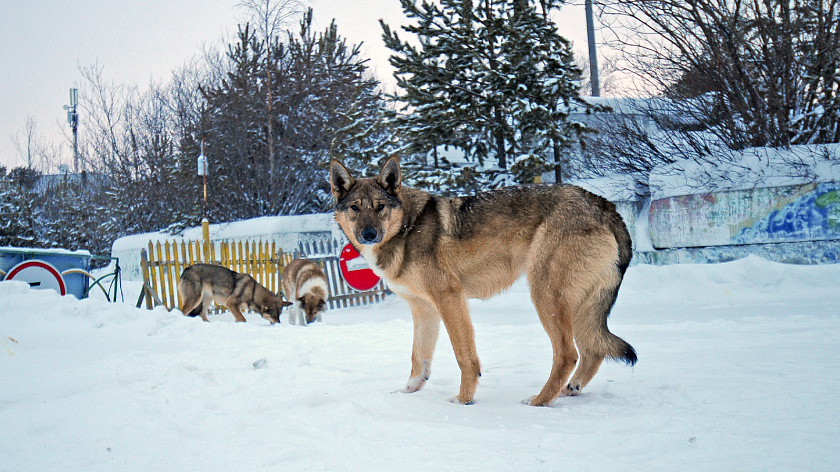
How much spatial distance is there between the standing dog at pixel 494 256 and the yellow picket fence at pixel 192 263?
929 centimetres

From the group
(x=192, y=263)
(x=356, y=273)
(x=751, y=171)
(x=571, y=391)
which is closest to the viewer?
(x=571, y=391)

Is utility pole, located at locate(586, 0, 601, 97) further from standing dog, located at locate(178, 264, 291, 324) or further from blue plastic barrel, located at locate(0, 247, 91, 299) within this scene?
blue plastic barrel, located at locate(0, 247, 91, 299)

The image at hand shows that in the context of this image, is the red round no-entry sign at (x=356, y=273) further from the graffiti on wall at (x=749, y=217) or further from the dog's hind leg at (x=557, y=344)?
the dog's hind leg at (x=557, y=344)

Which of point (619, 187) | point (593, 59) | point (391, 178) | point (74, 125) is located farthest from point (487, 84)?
point (74, 125)

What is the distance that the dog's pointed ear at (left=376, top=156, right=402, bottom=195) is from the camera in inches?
168

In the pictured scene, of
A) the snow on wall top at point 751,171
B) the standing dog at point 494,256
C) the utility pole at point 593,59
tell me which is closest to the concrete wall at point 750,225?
the snow on wall top at point 751,171

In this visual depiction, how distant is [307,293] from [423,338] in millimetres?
7199

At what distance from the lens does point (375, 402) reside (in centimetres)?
343

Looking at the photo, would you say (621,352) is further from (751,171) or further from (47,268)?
(47,268)

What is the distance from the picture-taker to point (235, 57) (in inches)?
881

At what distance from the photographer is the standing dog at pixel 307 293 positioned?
1090cm

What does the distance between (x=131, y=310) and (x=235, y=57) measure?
60.2 ft

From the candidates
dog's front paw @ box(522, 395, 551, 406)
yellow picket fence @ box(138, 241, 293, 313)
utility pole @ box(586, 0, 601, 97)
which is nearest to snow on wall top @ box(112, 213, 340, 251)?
yellow picket fence @ box(138, 241, 293, 313)

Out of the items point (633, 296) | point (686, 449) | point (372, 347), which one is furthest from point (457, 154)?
point (686, 449)
